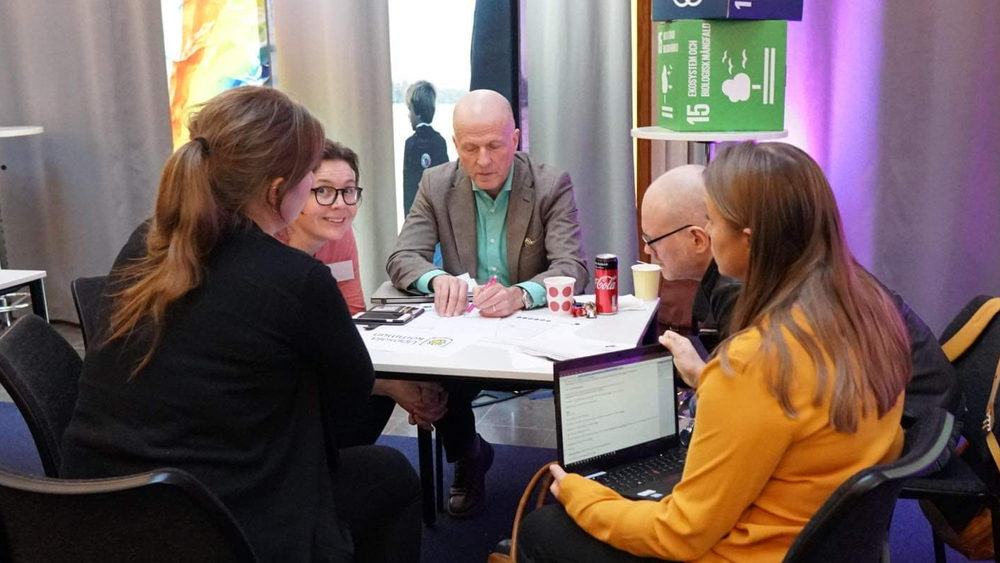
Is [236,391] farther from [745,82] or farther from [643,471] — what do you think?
[745,82]

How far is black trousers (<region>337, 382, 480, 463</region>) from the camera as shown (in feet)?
8.79

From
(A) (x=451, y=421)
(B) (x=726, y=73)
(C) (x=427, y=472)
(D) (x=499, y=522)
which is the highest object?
(B) (x=726, y=73)

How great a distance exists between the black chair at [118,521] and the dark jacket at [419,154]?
3227 millimetres

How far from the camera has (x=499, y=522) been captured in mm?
2904

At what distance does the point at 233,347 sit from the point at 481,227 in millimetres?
1680

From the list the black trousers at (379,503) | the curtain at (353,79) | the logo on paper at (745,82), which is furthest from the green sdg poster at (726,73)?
the black trousers at (379,503)

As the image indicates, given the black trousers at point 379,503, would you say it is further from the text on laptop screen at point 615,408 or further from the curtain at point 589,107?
the curtain at point 589,107

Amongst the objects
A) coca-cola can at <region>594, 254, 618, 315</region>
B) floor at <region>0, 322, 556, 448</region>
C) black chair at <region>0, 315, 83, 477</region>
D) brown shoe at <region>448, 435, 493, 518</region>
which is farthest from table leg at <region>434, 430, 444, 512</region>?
black chair at <region>0, 315, 83, 477</region>

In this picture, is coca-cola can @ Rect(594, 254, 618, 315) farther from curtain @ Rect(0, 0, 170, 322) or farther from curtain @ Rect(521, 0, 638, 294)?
curtain @ Rect(0, 0, 170, 322)

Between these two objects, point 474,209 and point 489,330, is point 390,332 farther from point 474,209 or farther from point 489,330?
point 474,209

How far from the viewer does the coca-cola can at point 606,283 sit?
A: 251 cm

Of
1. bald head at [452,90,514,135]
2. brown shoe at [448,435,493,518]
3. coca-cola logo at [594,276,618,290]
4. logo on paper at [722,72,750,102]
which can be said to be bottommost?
brown shoe at [448,435,493,518]

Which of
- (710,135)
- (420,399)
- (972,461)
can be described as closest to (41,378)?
(420,399)

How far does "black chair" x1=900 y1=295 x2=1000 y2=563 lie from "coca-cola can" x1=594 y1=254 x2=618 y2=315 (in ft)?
2.77
